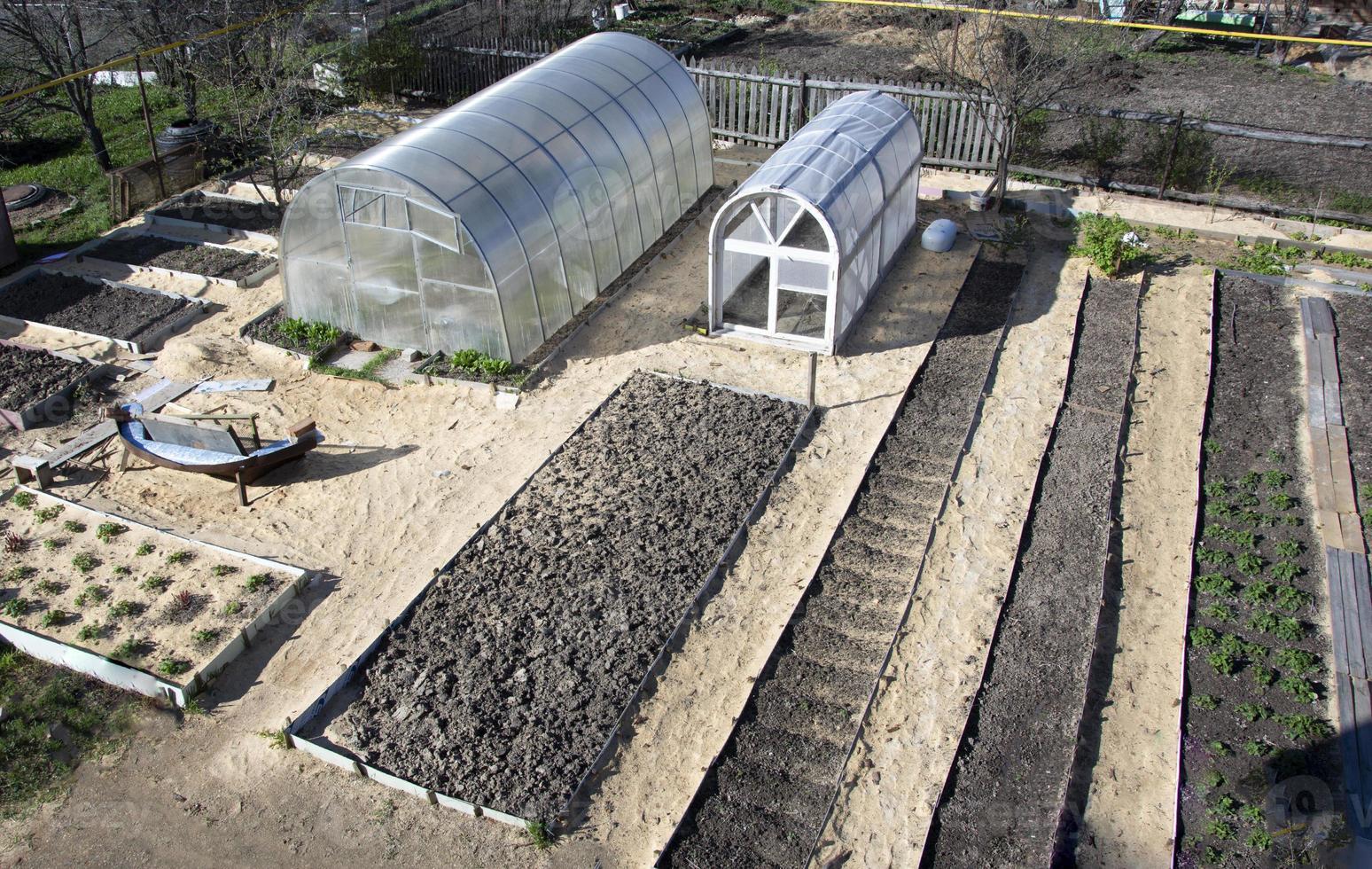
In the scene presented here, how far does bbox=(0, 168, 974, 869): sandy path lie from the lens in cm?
870

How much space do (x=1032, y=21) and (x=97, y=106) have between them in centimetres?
2072

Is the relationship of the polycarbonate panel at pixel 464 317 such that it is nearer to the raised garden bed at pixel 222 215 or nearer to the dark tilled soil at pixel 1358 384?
the raised garden bed at pixel 222 215

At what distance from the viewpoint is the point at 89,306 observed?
16328mm

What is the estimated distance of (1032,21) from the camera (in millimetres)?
21156

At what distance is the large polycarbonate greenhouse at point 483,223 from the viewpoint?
14117mm

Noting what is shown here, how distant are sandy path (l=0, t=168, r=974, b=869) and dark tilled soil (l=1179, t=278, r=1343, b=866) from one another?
379cm

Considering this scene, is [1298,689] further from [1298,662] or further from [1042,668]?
[1042,668]

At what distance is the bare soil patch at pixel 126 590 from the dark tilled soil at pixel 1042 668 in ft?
23.0

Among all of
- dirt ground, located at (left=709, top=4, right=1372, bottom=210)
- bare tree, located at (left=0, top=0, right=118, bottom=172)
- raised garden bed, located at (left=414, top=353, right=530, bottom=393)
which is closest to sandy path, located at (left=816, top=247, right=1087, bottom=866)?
raised garden bed, located at (left=414, top=353, right=530, bottom=393)

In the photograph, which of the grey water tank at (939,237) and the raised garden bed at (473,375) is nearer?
the raised garden bed at (473,375)

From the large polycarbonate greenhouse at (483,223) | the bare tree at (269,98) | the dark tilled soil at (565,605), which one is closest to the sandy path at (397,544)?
the dark tilled soil at (565,605)

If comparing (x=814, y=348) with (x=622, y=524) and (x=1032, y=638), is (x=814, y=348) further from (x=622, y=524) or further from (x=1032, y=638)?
(x=1032, y=638)

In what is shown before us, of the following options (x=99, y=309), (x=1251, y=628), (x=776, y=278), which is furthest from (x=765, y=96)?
(x=1251, y=628)

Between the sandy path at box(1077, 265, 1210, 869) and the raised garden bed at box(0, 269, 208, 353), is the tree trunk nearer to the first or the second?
the raised garden bed at box(0, 269, 208, 353)
